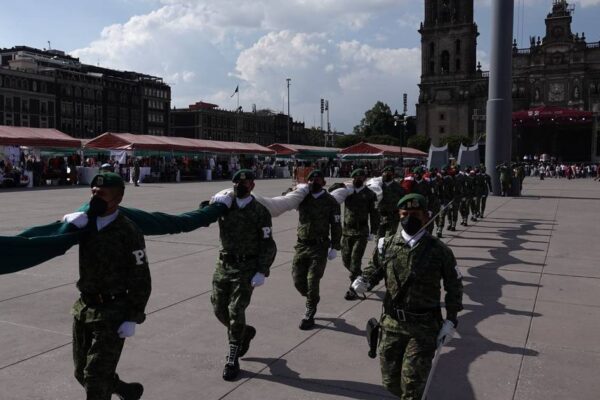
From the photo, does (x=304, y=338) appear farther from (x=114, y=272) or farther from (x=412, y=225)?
(x=114, y=272)

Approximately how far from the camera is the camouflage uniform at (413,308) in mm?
3781

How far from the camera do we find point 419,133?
110m

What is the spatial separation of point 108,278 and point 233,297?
157 cm

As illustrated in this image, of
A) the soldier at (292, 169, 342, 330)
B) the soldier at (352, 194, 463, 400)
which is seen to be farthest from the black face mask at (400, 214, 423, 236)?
the soldier at (292, 169, 342, 330)

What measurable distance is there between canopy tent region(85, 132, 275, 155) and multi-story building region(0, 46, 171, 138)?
56.7m

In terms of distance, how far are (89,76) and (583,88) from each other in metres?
84.3

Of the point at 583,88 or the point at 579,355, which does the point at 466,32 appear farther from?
the point at 579,355

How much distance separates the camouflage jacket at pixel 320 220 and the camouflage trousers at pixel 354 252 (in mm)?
1282

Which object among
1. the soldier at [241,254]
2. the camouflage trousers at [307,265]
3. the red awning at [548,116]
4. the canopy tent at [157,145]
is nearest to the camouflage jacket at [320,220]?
the camouflage trousers at [307,265]

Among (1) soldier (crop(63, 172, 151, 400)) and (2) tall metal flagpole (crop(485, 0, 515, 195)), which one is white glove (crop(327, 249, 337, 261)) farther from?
(2) tall metal flagpole (crop(485, 0, 515, 195))

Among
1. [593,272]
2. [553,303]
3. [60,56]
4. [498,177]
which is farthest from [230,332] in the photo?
[60,56]

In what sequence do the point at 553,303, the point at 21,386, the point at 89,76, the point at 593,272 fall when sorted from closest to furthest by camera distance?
1. the point at 21,386
2. the point at 553,303
3. the point at 593,272
4. the point at 89,76

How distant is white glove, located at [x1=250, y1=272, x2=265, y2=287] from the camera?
202 inches

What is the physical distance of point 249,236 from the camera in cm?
531
